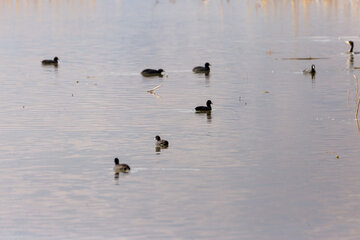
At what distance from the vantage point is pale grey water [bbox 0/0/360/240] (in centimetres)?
1603

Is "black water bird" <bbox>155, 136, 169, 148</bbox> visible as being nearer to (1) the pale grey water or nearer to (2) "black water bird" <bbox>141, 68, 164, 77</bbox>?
(1) the pale grey water

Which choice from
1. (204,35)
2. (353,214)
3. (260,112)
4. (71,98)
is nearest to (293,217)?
(353,214)

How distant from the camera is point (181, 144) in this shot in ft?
75.4

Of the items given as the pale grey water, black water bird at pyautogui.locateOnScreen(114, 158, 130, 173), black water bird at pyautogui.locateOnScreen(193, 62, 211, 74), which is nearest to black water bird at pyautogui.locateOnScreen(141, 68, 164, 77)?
the pale grey water

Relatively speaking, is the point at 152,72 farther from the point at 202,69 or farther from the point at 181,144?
the point at 181,144

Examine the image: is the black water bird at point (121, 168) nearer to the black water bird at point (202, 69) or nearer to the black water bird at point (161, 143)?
the black water bird at point (161, 143)

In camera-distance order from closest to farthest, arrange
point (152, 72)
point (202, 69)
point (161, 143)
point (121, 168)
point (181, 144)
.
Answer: point (121, 168), point (161, 143), point (181, 144), point (152, 72), point (202, 69)

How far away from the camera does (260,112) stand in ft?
91.9

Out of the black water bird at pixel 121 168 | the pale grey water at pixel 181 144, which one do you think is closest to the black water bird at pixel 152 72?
the pale grey water at pixel 181 144

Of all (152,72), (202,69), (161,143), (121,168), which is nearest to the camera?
(121,168)

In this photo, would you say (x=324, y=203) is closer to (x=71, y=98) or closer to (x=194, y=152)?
(x=194, y=152)

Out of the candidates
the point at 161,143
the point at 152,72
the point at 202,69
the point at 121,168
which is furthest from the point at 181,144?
the point at 202,69

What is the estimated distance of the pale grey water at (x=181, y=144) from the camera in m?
16.0

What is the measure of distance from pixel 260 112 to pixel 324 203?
36.7 ft
